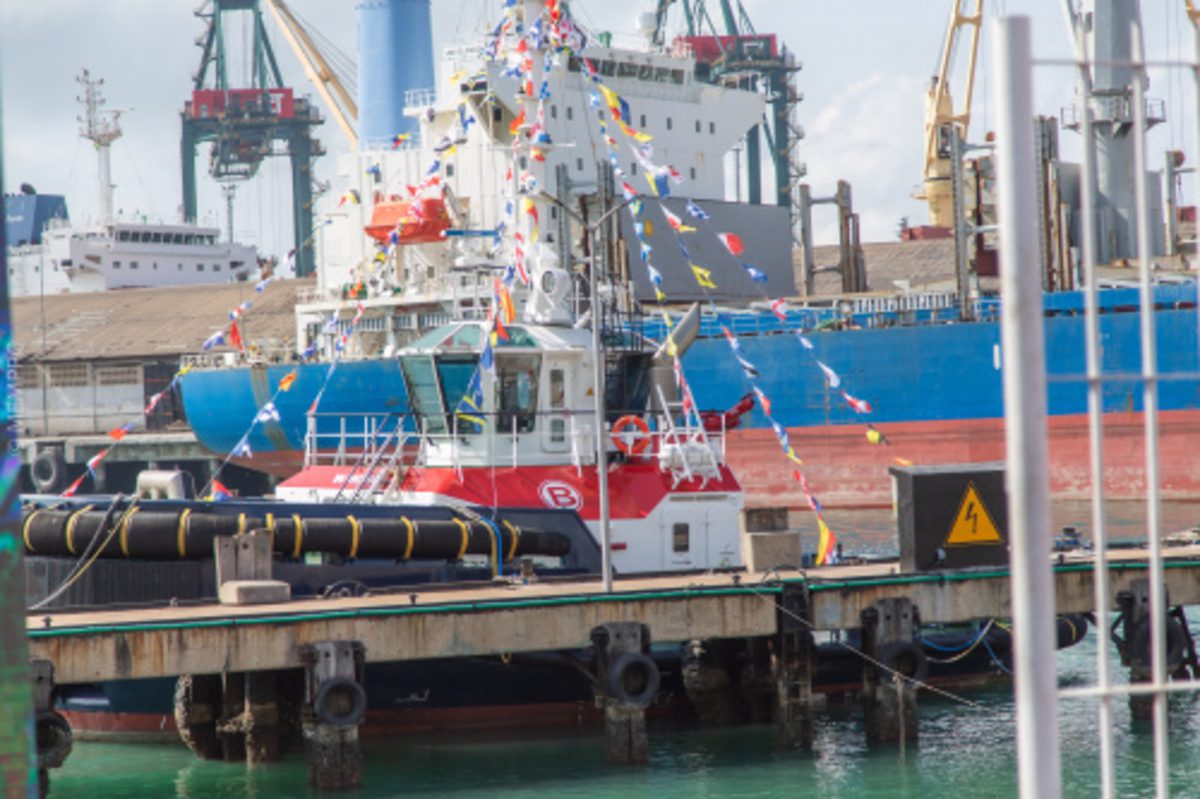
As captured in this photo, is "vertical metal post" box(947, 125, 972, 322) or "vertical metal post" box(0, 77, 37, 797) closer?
"vertical metal post" box(0, 77, 37, 797)

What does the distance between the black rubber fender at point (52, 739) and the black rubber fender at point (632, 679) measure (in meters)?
5.19

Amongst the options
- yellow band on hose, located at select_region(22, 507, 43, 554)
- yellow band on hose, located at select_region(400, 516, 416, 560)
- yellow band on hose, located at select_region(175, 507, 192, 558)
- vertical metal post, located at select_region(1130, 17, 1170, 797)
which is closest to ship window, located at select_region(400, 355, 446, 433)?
yellow band on hose, located at select_region(400, 516, 416, 560)

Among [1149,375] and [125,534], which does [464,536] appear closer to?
[125,534]

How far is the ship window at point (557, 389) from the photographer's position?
2200cm

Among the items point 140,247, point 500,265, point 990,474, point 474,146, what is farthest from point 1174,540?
point 140,247

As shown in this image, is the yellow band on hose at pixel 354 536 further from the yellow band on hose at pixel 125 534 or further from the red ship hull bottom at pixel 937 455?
the red ship hull bottom at pixel 937 455

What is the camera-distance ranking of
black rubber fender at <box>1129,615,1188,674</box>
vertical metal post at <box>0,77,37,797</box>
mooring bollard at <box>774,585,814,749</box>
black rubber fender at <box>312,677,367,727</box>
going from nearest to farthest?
vertical metal post at <box>0,77,37,797</box> → black rubber fender at <box>312,677,367,727</box> → mooring bollard at <box>774,585,814,749</box> → black rubber fender at <box>1129,615,1188,674</box>

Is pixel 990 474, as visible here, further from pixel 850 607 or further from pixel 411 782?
pixel 411 782

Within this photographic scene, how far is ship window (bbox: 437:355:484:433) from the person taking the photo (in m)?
21.8

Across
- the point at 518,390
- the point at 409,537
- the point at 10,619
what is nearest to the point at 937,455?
the point at 518,390

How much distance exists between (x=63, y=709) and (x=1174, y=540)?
1412cm

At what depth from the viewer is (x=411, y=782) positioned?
17.8m

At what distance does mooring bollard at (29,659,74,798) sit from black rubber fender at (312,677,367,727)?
2288 millimetres

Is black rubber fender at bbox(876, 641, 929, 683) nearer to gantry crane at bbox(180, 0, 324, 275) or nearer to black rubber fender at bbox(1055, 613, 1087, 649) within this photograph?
black rubber fender at bbox(1055, 613, 1087, 649)
